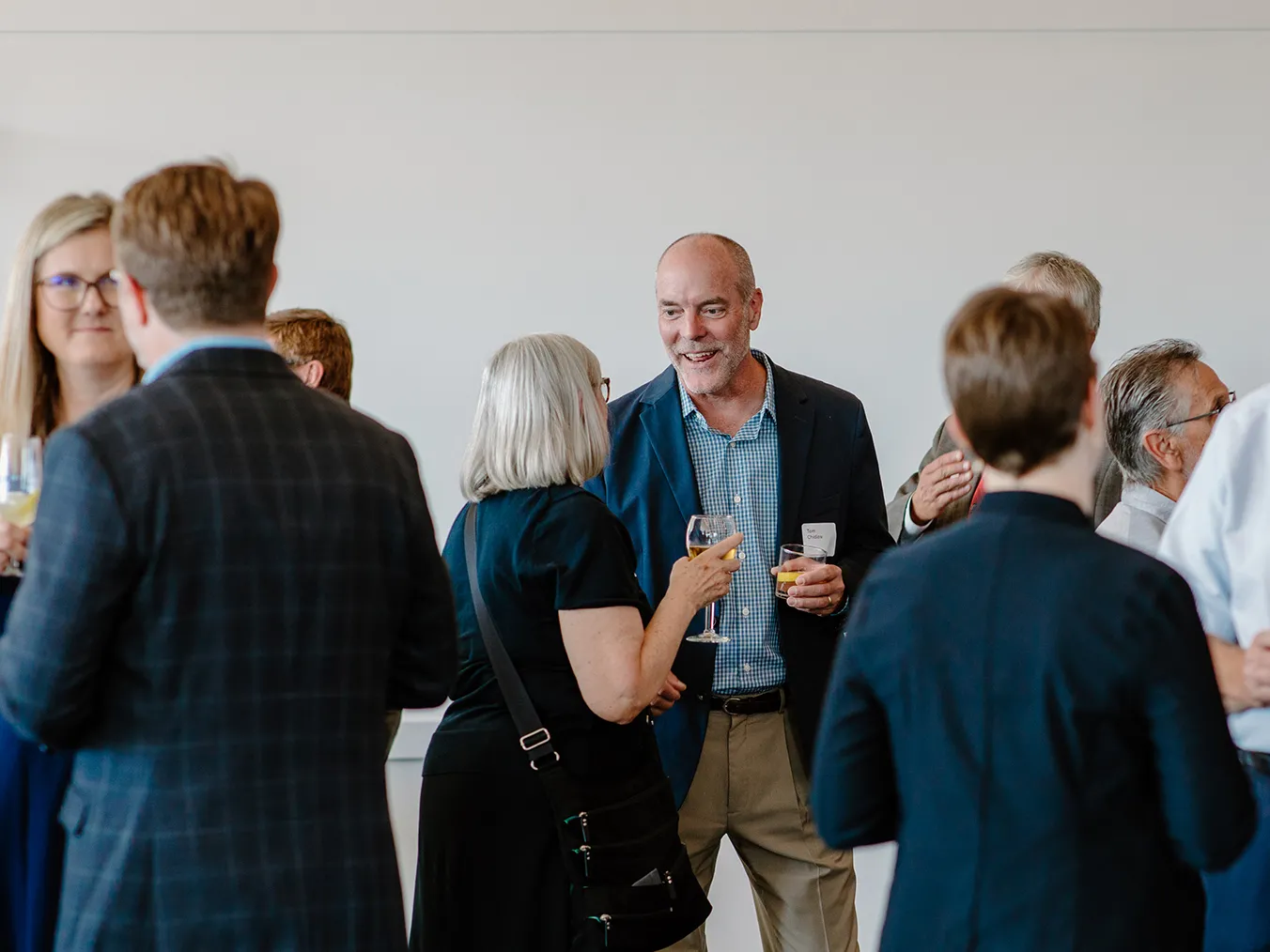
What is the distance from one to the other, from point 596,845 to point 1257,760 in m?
1.08

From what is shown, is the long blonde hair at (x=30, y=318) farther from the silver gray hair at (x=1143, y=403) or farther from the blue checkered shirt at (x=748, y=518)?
the silver gray hair at (x=1143, y=403)

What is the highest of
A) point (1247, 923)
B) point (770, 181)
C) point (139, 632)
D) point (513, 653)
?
point (770, 181)

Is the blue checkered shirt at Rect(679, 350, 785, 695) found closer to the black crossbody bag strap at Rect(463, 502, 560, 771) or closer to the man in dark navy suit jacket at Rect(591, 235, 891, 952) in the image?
the man in dark navy suit jacket at Rect(591, 235, 891, 952)

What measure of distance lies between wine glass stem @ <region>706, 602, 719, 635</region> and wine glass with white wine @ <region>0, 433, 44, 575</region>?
1386 millimetres

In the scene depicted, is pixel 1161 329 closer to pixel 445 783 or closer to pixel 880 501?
pixel 880 501

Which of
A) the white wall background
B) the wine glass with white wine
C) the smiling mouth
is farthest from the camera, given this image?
the white wall background

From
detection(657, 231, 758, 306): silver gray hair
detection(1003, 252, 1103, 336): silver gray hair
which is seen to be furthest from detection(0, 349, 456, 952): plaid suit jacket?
detection(1003, 252, 1103, 336): silver gray hair

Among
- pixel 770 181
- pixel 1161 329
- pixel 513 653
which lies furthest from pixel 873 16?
pixel 513 653

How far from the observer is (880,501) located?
325 centimetres

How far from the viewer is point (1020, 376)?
5.17ft

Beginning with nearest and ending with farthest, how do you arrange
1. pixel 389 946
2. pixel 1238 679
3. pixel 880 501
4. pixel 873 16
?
pixel 389 946
pixel 1238 679
pixel 880 501
pixel 873 16

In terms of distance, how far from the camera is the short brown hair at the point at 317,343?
9.52ft

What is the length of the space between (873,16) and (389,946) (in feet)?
10.1

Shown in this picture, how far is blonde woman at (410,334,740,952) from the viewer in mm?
2438
